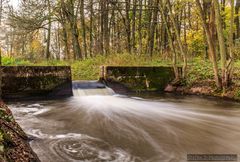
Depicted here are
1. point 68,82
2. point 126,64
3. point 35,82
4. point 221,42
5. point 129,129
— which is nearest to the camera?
point 129,129

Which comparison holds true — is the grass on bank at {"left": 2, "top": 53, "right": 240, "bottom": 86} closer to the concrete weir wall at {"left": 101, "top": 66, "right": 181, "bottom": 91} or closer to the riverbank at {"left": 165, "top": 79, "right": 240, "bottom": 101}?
the riverbank at {"left": 165, "top": 79, "right": 240, "bottom": 101}

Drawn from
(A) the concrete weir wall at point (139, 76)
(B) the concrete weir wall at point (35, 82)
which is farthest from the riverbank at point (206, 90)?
(B) the concrete weir wall at point (35, 82)

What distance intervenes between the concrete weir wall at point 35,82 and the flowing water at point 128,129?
1.09 m

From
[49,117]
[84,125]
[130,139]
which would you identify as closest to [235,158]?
[130,139]

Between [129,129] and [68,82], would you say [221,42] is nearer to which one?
[129,129]

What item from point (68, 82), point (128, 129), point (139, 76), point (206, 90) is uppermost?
point (139, 76)

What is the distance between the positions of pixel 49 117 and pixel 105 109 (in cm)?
206

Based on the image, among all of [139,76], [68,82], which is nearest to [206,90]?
[139,76]

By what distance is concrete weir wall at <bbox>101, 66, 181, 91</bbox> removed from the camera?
560 inches

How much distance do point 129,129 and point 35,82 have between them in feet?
21.3

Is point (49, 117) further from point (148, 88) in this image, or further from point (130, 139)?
point (148, 88)

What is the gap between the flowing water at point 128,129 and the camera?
5.07 m

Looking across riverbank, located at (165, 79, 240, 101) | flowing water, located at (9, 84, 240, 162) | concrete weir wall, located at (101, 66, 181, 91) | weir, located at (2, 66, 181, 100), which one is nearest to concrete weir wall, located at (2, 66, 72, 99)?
weir, located at (2, 66, 181, 100)

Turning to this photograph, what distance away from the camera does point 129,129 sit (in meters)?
6.84
